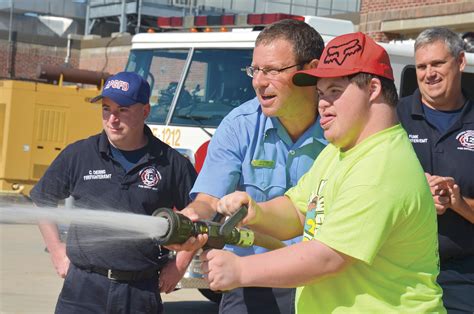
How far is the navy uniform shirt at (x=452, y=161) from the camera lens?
5098 millimetres

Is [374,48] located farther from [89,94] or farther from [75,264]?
[89,94]

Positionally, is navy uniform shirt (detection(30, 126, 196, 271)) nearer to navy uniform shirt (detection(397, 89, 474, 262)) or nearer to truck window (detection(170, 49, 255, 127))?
navy uniform shirt (detection(397, 89, 474, 262))

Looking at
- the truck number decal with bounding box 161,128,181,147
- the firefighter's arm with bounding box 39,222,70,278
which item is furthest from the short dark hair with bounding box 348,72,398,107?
the truck number decal with bounding box 161,128,181,147

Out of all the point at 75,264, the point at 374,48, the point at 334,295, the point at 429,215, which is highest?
the point at 374,48

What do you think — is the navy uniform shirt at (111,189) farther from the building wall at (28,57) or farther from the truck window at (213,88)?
the building wall at (28,57)

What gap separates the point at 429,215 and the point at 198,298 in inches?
331

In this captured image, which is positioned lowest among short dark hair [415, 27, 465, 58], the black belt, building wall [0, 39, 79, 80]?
the black belt

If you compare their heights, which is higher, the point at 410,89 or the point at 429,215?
the point at 410,89

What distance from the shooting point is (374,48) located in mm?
3482

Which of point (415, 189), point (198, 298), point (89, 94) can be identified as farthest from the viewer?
point (89, 94)

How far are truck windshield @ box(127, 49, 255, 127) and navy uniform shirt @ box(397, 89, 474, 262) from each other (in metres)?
4.64

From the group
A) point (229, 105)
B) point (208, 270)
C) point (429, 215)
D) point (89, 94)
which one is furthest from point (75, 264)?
point (89, 94)

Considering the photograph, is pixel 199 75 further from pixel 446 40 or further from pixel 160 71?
pixel 446 40

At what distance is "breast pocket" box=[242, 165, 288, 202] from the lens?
4602mm
